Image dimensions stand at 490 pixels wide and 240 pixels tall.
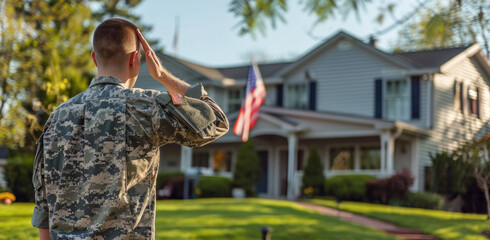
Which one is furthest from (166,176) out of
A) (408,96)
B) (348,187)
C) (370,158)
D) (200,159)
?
(408,96)

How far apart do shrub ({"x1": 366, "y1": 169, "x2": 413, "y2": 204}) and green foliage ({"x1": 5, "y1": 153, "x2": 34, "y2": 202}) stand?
9.68 metres

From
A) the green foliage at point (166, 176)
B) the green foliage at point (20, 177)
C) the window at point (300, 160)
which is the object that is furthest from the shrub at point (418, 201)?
the green foliage at point (166, 176)

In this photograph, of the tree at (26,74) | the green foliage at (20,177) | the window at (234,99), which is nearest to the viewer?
the tree at (26,74)

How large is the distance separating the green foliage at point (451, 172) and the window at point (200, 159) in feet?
69.6

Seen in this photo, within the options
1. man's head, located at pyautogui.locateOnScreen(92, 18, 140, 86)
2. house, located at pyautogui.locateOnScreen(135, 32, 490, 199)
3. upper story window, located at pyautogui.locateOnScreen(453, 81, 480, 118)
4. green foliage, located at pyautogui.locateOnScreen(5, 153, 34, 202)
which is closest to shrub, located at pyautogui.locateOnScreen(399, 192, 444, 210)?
house, located at pyautogui.locateOnScreen(135, 32, 490, 199)

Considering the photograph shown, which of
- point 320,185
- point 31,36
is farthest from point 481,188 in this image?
point 320,185

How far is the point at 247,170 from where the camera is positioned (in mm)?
21688

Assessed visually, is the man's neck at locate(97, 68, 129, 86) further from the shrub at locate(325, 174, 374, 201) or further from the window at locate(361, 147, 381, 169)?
the window at locate(361, 147, 381, 169)

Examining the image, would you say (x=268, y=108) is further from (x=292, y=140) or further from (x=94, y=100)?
(x=94, y=100)

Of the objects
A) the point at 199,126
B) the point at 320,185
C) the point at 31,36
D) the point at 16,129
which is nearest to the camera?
the point at 199,126

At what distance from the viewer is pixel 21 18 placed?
961 centimetres

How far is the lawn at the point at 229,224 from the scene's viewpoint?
30.7ft

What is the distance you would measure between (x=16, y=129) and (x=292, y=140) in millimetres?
15679

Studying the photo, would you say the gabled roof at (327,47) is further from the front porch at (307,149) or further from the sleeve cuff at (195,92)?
the sleeve cuff at (195,92)
